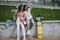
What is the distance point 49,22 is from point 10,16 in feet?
7.98

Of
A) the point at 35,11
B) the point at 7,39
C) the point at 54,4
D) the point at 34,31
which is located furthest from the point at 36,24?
the point at 54,4

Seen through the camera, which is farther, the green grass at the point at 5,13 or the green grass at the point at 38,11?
the green grass at the point at 38,11

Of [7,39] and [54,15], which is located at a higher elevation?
[54,15]

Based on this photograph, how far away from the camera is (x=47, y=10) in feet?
54.7

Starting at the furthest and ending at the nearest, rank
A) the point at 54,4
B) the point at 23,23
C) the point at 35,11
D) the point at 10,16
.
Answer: the point at 54,4, the point at 35,11, the point at 10,16, the point at 23,23

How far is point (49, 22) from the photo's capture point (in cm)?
1379

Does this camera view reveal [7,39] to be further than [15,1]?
No

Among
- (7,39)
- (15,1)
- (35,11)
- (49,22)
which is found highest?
(15,1)

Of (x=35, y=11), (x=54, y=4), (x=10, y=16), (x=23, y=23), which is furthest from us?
(x=54, y=4)

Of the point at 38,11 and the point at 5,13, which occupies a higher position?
the point at 38,11

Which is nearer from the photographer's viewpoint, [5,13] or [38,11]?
[5,13]

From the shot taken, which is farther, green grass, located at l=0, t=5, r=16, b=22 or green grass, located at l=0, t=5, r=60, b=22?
green grass, located at l=0, t=5, r=60, b=22

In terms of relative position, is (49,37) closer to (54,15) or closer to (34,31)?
(34,31)

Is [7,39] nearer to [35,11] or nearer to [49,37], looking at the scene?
[49,37]
